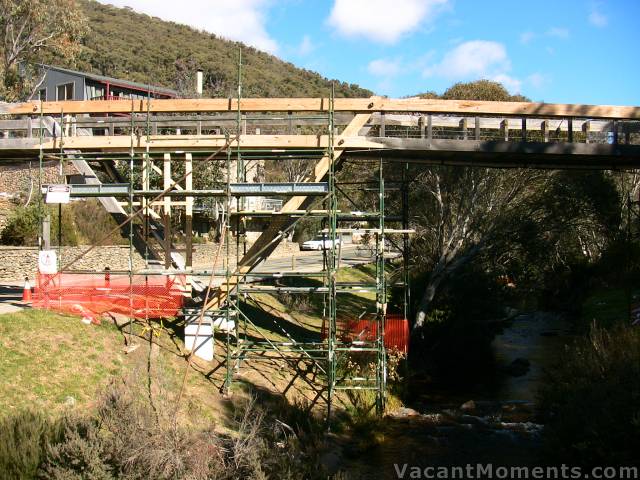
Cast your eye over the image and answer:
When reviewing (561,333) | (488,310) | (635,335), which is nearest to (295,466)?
(635,335)

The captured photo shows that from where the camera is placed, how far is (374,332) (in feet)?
57.6

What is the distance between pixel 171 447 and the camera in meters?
8.95

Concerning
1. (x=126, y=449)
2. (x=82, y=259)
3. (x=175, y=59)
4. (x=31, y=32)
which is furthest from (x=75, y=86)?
(x=175, y=59)

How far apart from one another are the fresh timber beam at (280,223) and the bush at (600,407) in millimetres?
6190

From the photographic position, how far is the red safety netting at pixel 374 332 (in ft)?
56.0

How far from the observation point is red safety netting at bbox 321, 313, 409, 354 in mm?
17077

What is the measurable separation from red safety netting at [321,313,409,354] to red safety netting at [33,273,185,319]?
3.92 meters

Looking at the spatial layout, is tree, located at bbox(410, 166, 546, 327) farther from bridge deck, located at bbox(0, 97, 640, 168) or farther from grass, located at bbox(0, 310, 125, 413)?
grass, located at bbox(0, 310, 125, 413)

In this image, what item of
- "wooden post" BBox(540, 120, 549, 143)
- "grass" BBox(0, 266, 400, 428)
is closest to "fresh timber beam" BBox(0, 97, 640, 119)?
"wooden post" BBox(540, 120, 549, 143)

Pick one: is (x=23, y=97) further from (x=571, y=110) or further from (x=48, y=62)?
(x=571, y=110)

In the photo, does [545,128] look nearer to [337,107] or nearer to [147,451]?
[337,107]

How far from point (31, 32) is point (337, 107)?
27594mm

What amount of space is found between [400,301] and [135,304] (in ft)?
38.0

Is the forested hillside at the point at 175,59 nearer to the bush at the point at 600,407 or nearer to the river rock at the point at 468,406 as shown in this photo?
the river rock at the point at 468,406
